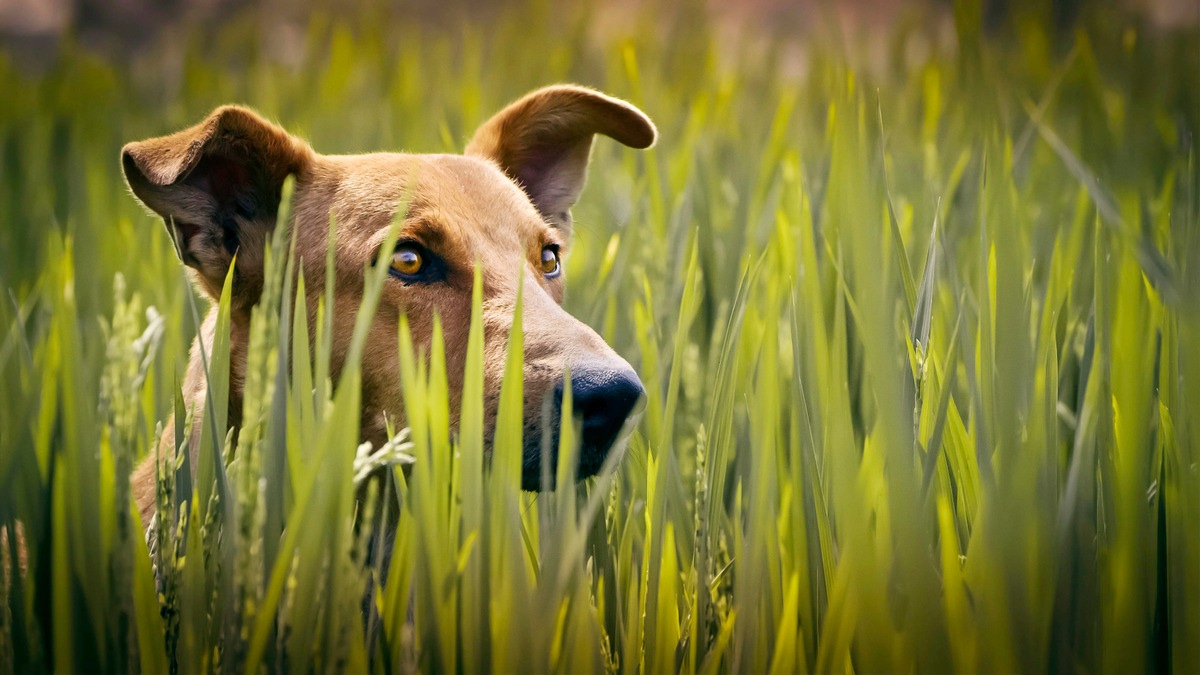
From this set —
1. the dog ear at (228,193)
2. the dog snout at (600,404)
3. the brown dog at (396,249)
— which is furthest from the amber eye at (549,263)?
the dog snout at (600,404)

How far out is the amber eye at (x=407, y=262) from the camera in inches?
91.1

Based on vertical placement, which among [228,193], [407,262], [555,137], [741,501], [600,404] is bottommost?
[741,501]

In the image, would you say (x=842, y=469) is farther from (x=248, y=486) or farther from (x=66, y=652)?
(x=66, y=652)

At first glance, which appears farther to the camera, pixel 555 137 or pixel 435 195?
pixel 555 137

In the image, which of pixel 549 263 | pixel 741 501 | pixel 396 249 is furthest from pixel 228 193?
pixel 741 501

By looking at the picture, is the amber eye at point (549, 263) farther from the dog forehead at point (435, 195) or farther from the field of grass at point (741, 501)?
the field of grass at point (741, 501)

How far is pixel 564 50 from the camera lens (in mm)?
5453

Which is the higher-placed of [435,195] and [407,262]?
[435,195]

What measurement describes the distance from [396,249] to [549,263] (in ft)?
2.05

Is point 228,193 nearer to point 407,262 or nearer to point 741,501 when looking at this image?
point 407,262

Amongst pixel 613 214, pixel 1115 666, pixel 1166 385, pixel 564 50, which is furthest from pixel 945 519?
pixel 564 50

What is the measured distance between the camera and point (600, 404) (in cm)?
184

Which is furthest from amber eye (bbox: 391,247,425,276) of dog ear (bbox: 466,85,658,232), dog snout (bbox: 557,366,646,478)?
dog ear (bbox: 466,85,658,232)

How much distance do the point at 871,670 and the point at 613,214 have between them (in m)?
2.91
